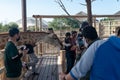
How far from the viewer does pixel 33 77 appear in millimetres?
10141

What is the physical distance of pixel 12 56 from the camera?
556 centimetres

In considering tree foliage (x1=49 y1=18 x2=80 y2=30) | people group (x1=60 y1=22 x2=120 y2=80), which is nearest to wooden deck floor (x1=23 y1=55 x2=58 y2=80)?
tree foliage (x1=49 y1=18 x2=80 y2=30)

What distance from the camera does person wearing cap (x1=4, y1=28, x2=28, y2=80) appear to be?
18.2 ft

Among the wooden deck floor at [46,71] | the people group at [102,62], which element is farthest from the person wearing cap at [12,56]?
the wooden deck floor at [46,71]

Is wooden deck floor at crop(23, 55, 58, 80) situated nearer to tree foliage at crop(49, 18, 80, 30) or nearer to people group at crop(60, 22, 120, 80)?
tree foliage at crop(49, 18, 80, 30)

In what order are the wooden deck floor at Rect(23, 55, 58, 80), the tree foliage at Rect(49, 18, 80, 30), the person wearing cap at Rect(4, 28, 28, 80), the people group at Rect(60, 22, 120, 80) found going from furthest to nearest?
the tree foliage at Rect(49, 18, 80, 30) → the wooden deck floor at Rect(23, 55, 58, 80) → the person wearing cap at Rect(4, 28, 28, 80) → the people group at Rect(60, 22, 120, 80)

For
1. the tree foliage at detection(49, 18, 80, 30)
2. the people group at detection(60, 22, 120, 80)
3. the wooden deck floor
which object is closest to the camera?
the people group at detection(60, 22, 120, 80)

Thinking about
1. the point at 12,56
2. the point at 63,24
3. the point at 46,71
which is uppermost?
the point at 63,24

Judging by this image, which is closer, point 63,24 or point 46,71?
point 46,71

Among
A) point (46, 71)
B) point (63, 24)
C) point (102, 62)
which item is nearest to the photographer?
point (102, 62)

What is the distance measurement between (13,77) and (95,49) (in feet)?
10.1

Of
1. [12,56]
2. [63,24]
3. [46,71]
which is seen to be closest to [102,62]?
[12,56]

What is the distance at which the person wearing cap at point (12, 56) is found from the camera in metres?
5.54

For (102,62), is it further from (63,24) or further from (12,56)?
(63,24)
